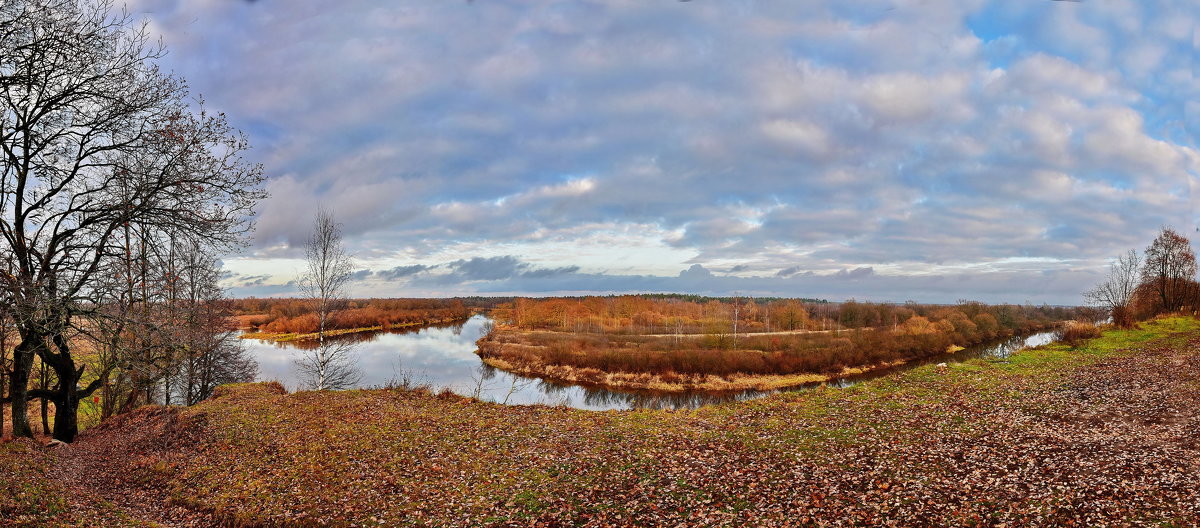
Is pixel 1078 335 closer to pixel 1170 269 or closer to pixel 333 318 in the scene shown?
pixel 1170 269

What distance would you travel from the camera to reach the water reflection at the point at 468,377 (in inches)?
1486

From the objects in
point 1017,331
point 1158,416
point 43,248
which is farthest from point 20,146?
point 1017,331

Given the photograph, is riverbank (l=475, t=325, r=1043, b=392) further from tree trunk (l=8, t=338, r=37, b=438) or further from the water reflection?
tree trunk (l=8, t=338, r=37, b=438)

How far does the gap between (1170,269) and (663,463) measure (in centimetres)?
6514

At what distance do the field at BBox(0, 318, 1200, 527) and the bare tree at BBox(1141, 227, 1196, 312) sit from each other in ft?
147

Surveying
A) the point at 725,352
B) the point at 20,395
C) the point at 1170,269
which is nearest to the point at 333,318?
the point at 725,352

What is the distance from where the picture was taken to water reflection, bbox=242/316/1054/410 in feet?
124

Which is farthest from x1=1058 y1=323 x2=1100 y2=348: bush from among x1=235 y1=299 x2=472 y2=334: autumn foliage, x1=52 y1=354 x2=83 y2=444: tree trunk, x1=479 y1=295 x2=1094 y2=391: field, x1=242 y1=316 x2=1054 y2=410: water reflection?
x1=235 y1=299 x2=472 y2=334: autumn foliage

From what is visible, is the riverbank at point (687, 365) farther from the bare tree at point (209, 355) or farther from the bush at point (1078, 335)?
the bare tree at point (209, 355)

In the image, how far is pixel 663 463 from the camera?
11469 millimetres

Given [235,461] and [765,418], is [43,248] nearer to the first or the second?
[235,461]

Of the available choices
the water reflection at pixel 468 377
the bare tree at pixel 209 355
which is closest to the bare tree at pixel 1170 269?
the water reflection at pixel 468 377

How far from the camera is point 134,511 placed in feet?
31.9

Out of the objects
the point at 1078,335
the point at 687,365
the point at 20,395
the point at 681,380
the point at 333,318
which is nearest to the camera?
the point at 20,395
